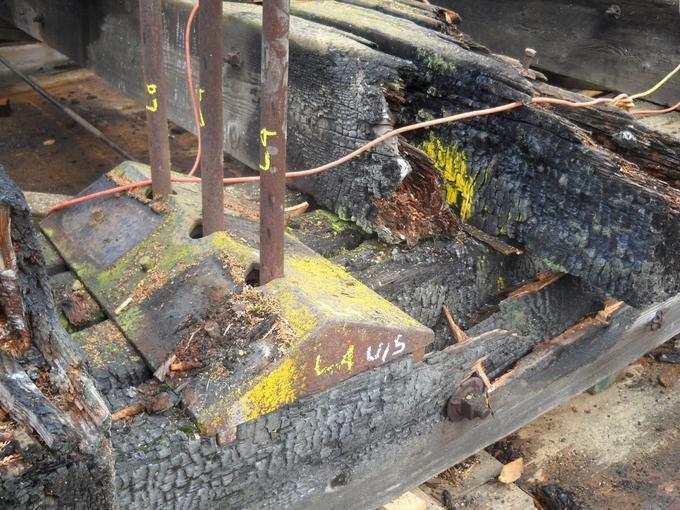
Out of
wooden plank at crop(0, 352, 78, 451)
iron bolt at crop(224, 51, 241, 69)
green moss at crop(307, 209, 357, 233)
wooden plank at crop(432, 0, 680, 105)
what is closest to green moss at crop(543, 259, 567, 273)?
green moss at crop(307, 209, 357, 233)

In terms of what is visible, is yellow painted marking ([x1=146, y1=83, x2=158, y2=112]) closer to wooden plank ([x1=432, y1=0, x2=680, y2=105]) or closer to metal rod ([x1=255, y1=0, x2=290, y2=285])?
metal rod ([x1=255, y1=0, x2=290, y2=285])

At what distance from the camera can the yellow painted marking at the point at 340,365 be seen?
1.76m

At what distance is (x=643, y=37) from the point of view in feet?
12.1

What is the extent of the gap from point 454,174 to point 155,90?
3.53 feet

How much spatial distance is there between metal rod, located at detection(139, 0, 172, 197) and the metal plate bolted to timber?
0.33 feet

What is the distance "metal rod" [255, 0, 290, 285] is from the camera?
162 centimetres

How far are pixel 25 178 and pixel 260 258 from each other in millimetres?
3793

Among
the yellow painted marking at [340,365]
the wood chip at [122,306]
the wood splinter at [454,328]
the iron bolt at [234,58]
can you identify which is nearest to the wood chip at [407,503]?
the wood splinter at [454,328]

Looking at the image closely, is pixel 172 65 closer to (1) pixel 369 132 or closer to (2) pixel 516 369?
(1) pixel 369 132

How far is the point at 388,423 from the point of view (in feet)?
6.68

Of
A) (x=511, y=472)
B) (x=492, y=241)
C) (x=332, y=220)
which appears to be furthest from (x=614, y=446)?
(x=332, y=220)

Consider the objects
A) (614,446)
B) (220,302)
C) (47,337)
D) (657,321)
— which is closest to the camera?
(47,337)

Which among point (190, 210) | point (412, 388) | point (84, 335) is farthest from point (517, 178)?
point (84, 335)

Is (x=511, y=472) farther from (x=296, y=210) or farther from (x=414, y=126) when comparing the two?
(x=414, y=126)
